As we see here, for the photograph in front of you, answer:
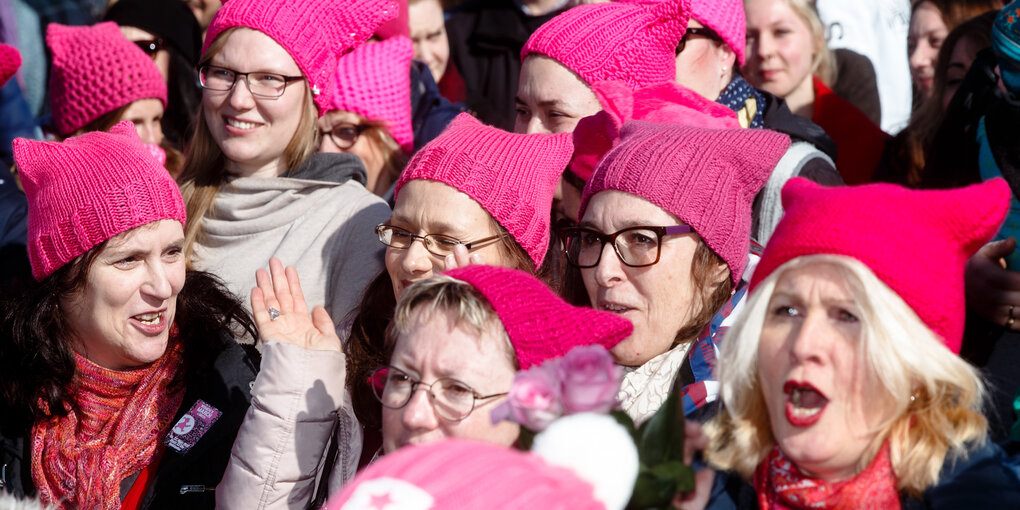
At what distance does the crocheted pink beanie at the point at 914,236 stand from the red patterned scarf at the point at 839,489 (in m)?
0.33

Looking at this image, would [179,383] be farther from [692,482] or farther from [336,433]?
[692,482]

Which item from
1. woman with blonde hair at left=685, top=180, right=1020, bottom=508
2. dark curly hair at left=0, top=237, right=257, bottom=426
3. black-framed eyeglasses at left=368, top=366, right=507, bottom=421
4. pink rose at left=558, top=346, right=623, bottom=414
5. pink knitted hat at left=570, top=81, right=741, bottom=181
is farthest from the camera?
pink knitted hat at left=570, top=81, right=741, bottom=181

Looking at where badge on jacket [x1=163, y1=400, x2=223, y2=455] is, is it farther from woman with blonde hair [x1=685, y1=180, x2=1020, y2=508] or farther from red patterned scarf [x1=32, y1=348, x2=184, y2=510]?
woman with blonde hair [x1=685, y1=180, x2=1020, y2=508]

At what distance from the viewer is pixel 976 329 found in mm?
3672

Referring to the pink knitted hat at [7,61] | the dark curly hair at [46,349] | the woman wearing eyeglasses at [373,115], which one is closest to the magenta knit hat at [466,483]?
the dark curly hair at [46,349]

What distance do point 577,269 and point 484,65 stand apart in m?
3.00

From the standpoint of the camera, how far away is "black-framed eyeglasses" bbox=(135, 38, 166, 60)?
5914 mm

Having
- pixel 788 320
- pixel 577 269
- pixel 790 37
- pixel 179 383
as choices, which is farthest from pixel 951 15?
pixel 179 383

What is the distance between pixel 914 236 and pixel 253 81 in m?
2.80

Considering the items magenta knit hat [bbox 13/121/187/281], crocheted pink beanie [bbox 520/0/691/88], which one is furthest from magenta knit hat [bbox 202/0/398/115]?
magenta knit hat [bbox 13/121/187/281]

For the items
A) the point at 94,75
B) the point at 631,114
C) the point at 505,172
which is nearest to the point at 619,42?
the point at 631,114

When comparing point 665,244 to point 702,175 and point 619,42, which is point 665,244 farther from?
point 619,42

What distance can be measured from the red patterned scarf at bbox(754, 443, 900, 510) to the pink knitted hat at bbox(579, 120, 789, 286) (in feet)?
3.61

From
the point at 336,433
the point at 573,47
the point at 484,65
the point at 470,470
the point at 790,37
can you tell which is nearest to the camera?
the point at 470,470
